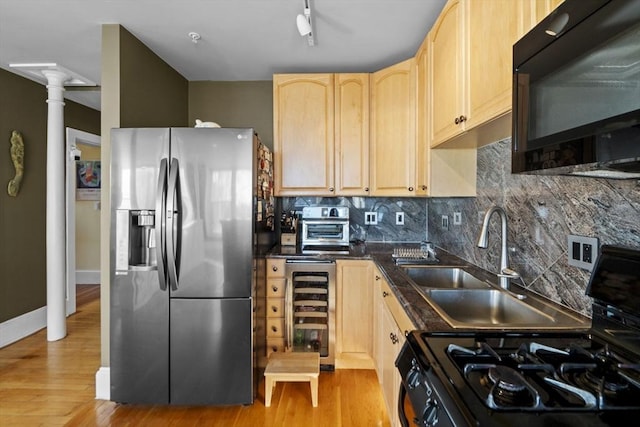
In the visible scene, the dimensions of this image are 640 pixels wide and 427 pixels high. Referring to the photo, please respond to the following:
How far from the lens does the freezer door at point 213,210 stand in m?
2.04

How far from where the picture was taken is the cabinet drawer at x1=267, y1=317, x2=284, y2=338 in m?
2.52

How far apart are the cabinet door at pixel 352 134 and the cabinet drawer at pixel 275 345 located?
1.30 metres

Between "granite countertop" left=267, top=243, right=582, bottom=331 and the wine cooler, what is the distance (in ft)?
0.30

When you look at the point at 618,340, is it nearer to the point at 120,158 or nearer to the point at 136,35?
the point at 120,158

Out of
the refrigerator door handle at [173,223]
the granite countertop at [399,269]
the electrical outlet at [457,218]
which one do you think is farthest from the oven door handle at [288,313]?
the electrical outlet at [457,218]

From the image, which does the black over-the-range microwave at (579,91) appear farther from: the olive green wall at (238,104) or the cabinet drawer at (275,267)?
the olive green wall at (238,104)

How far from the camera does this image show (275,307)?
2.53 metres

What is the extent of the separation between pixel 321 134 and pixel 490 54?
1.65m

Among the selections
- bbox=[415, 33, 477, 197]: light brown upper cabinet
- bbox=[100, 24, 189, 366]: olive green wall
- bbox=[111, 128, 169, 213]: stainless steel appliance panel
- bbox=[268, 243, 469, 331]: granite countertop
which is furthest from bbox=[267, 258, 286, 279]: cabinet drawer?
bbox=[415, 33, 477, 197]: light brown upper cabinet

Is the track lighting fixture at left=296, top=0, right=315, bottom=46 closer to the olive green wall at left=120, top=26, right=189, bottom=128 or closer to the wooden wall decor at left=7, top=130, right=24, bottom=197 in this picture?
the olive green wall at left=120, top=26, right=189, bottom=128

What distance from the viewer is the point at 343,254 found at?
2.56 meters

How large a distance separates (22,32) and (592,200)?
3.51 metres

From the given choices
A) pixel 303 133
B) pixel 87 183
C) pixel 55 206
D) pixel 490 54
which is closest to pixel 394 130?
pixel 303 133

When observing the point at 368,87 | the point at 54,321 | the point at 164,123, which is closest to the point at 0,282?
the point at 54,321
